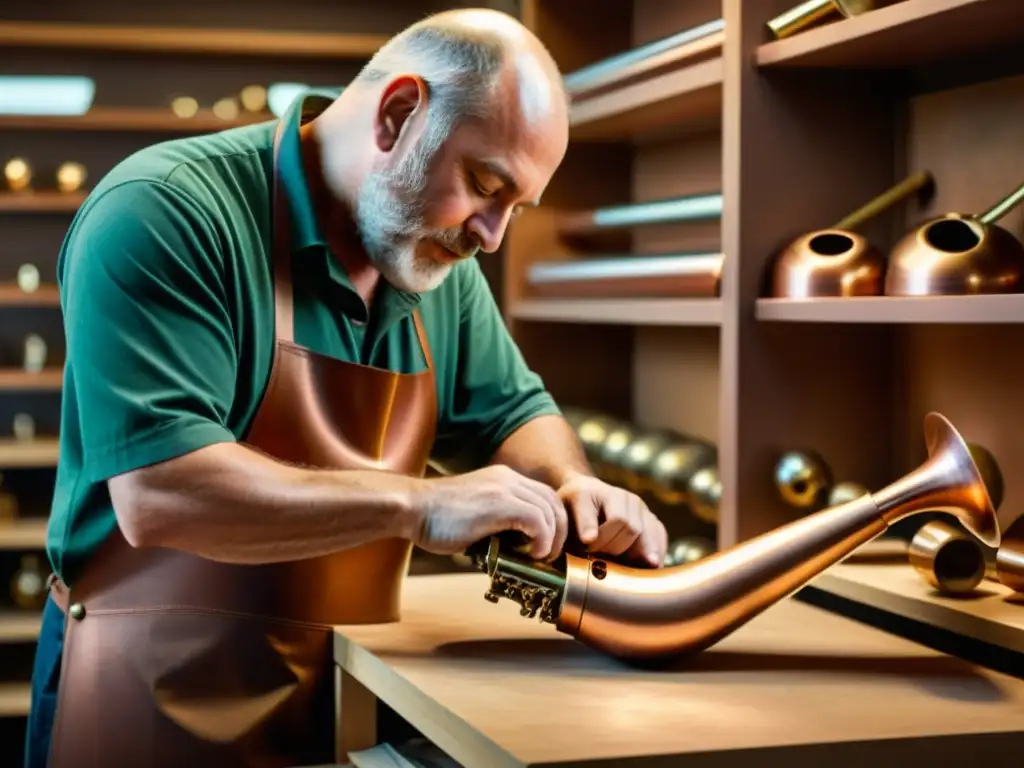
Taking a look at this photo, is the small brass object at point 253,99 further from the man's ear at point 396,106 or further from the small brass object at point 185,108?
the man's ear at point 396,106

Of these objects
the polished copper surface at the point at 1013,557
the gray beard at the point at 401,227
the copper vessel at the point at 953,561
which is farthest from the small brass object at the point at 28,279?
the polished copper surface at the point at 1013,557

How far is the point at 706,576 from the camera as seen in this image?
162 cm

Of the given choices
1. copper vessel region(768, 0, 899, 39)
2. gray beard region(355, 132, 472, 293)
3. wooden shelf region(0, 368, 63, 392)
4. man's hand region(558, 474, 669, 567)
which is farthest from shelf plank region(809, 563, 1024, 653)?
wooden shelf region(0, 368, 63, 392)

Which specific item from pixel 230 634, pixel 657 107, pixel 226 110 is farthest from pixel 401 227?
pixel 226 110

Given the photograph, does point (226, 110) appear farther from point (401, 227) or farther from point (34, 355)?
point (401, 227)

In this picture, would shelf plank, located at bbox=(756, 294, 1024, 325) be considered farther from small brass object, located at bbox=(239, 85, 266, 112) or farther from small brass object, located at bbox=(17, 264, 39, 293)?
small brass object, located at bbox=(17, 264, 39, 293)

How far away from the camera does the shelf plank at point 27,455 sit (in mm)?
3865

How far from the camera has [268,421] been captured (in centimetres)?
182

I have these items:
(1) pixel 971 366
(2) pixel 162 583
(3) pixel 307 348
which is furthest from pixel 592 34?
(2) pixel 162 583

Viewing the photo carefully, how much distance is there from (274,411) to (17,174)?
241cm

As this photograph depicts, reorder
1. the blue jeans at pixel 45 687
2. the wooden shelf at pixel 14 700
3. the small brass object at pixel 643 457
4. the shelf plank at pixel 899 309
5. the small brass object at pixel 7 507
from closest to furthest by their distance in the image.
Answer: the shelf plank at pixel 899 309
the blue jeans at pixel 45 687
the small brass object at pixel 643 457
the wooden shelf at pixel 14 700
the small brass object at pixel 7 507

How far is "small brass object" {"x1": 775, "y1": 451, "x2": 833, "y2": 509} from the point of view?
7.29ft

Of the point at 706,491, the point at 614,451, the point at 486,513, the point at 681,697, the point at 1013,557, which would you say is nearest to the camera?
the point at 681,697

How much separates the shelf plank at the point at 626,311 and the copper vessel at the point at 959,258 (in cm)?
46
